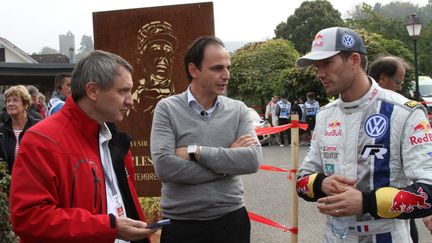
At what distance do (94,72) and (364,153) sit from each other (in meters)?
1.38

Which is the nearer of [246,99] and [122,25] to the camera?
[122,25]

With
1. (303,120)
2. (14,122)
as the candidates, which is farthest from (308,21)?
(14,122)

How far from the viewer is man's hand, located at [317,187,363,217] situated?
7.72ft

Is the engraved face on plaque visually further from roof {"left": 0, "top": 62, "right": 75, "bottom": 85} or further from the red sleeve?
roof {"left": 0, "top": 62, "right": 75, "bottom": 85}

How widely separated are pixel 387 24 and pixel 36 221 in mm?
35516

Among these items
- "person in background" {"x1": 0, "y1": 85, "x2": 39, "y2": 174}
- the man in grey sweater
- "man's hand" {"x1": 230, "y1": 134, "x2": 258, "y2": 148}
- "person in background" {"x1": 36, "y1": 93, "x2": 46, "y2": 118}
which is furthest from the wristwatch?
"person in background" {"x1": 36, "y1": 93, "x2": 46, "y2": 118}

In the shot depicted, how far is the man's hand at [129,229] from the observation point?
7.11 ft

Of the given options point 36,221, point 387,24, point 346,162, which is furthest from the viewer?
point 387,24

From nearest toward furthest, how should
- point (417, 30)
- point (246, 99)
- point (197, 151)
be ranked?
point (197, 151)
point (417, 30)
point (246, 99)

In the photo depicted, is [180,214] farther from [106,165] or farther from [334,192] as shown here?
[334,192]

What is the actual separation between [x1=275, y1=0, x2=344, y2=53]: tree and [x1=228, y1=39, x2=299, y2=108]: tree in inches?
926

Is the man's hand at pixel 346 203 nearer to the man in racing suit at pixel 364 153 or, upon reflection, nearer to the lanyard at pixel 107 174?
the man in racing suit at pixel 364 153

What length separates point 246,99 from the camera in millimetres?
28812

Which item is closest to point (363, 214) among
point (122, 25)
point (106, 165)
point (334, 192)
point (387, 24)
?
point (334, 192)
